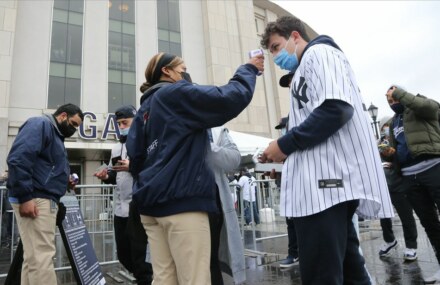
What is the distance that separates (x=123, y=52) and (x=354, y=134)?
19.8 m

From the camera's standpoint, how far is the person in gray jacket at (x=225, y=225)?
83.1 inches

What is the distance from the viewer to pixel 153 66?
2.44 m

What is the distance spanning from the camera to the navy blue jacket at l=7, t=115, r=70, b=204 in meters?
3.10

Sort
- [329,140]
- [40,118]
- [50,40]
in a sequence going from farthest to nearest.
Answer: [50,40] → [40,118] → [329,140]

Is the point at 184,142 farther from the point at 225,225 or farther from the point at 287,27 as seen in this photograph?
the point at 287,27

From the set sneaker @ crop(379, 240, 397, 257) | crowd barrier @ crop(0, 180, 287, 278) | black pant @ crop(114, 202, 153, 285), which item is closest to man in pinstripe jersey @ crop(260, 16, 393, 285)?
black pant @ crop(114, 202, 153, 285)

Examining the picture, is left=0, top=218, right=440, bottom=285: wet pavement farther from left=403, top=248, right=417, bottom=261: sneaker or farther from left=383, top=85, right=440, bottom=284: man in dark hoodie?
left=383, top=85, right=440, bottom=284: man in dark hoodie

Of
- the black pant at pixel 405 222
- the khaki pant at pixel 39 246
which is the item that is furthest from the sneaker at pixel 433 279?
the khaki pant at pixel 39 246

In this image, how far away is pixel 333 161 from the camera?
1732 millimetres

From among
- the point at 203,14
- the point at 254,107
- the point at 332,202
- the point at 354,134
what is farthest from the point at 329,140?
the point at 203,14

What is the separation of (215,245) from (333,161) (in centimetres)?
90

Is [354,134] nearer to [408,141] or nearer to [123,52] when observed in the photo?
[408,141]

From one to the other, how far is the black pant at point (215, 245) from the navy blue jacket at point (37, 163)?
2.05m

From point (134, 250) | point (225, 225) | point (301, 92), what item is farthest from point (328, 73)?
point (134, 250)
